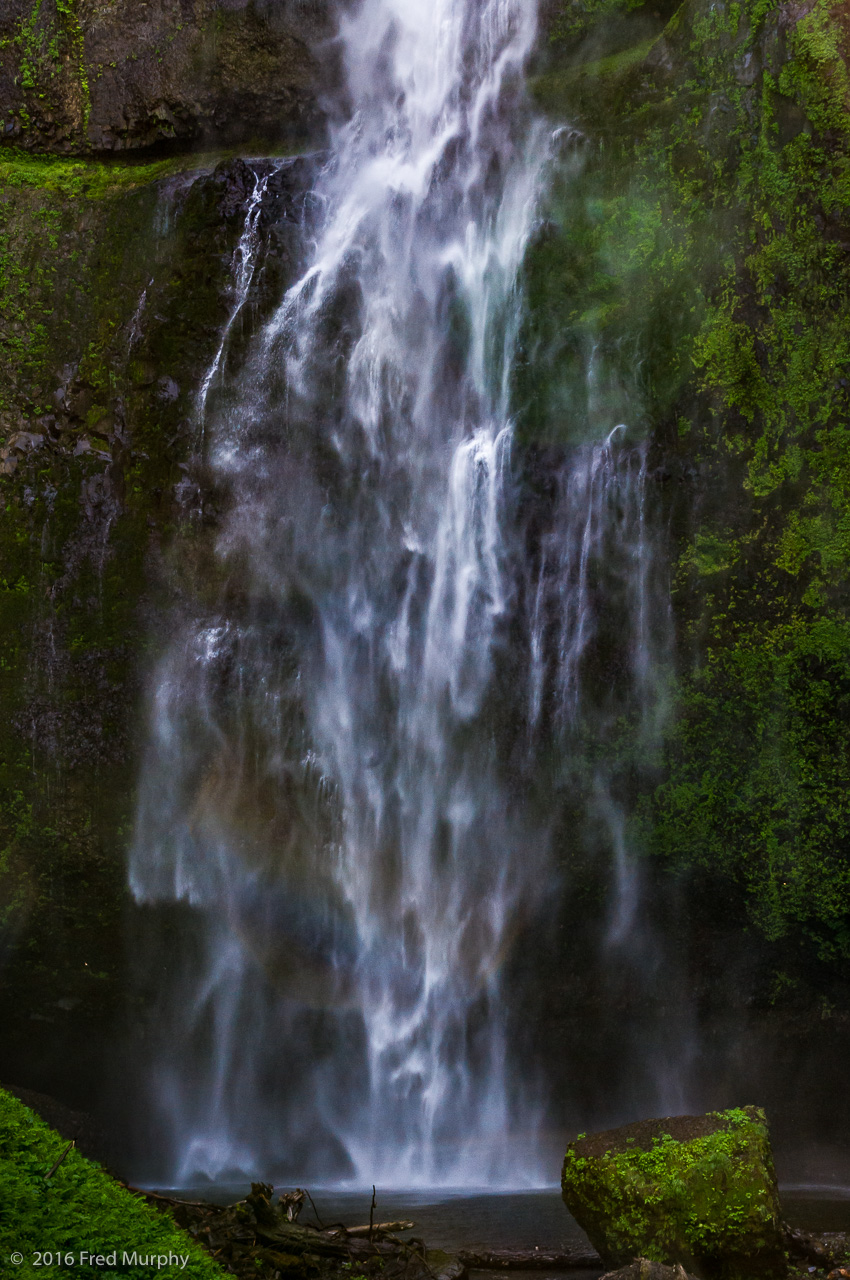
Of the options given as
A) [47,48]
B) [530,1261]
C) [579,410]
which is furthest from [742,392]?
[47,48]

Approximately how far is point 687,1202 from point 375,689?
541cm

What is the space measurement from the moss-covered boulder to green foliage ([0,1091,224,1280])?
7.26ft

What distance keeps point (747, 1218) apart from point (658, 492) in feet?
19.5

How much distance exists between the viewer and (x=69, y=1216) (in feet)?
14.6

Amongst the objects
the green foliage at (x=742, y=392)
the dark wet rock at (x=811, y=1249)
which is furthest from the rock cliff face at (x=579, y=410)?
the dark wet rock at (x=811, y=1249)

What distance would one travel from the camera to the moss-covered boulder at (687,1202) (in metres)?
5.62

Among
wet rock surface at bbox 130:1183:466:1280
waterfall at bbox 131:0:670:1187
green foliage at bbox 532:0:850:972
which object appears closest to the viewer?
wet rock surface at bbox 130:1183:466:1280

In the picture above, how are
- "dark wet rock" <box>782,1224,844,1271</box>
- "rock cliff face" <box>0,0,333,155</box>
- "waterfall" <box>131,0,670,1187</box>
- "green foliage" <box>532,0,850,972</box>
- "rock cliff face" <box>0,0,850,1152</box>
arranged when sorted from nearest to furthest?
"dark wet rock" <box>782,1224,844,1271</box> → "green foliage" <box>532,0,850,972</box> → "rock cliff face" <box>0,0,850,1152</box> → "waterfall" <box>131,0,670,1187</box> → "rock cliff face" <box>0,0,333,155</box>

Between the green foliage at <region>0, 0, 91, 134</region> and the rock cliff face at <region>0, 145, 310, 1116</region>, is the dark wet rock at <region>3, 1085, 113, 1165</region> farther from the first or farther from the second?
the green foliage at <region>0, 0, 91, 134</region>

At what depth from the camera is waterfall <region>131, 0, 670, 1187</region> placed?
982cm

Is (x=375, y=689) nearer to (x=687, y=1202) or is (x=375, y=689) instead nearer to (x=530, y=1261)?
(x=530, y=1261)

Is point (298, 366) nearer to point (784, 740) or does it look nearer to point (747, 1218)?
point (784, 740)

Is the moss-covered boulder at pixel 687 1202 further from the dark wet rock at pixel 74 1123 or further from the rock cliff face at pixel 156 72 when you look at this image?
the rock cliff face at pixel 156 72

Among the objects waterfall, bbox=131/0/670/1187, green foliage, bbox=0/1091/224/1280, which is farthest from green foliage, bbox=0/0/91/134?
green foliage, bbox=0/1091/224/1280
